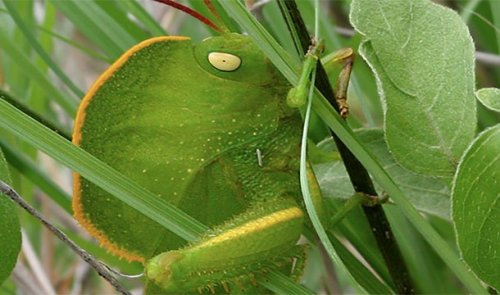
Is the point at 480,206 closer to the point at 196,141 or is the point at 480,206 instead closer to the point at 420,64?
the point at 420,64

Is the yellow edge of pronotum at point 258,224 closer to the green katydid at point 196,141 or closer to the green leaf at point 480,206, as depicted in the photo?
the green katydid at point 196,141

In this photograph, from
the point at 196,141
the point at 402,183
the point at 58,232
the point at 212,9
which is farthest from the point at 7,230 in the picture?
the point at 402,183

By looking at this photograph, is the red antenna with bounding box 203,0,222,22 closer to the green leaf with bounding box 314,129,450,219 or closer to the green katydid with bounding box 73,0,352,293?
the green katydid with bounding box 73,0,352,293

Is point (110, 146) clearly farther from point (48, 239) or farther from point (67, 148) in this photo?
point (48, 239)

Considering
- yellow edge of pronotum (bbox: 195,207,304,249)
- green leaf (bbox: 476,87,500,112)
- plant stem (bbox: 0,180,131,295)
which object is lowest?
yellow edge of pronotum (bbox: 195,207,304,249)

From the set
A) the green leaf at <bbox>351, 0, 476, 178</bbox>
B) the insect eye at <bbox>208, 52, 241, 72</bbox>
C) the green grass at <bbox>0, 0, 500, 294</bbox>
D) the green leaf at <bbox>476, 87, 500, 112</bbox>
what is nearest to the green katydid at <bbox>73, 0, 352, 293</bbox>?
the insect eye at <bbox>208, 52, 241, 72</bbox>

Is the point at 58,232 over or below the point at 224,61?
below

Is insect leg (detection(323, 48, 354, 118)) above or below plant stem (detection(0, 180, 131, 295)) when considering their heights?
above
